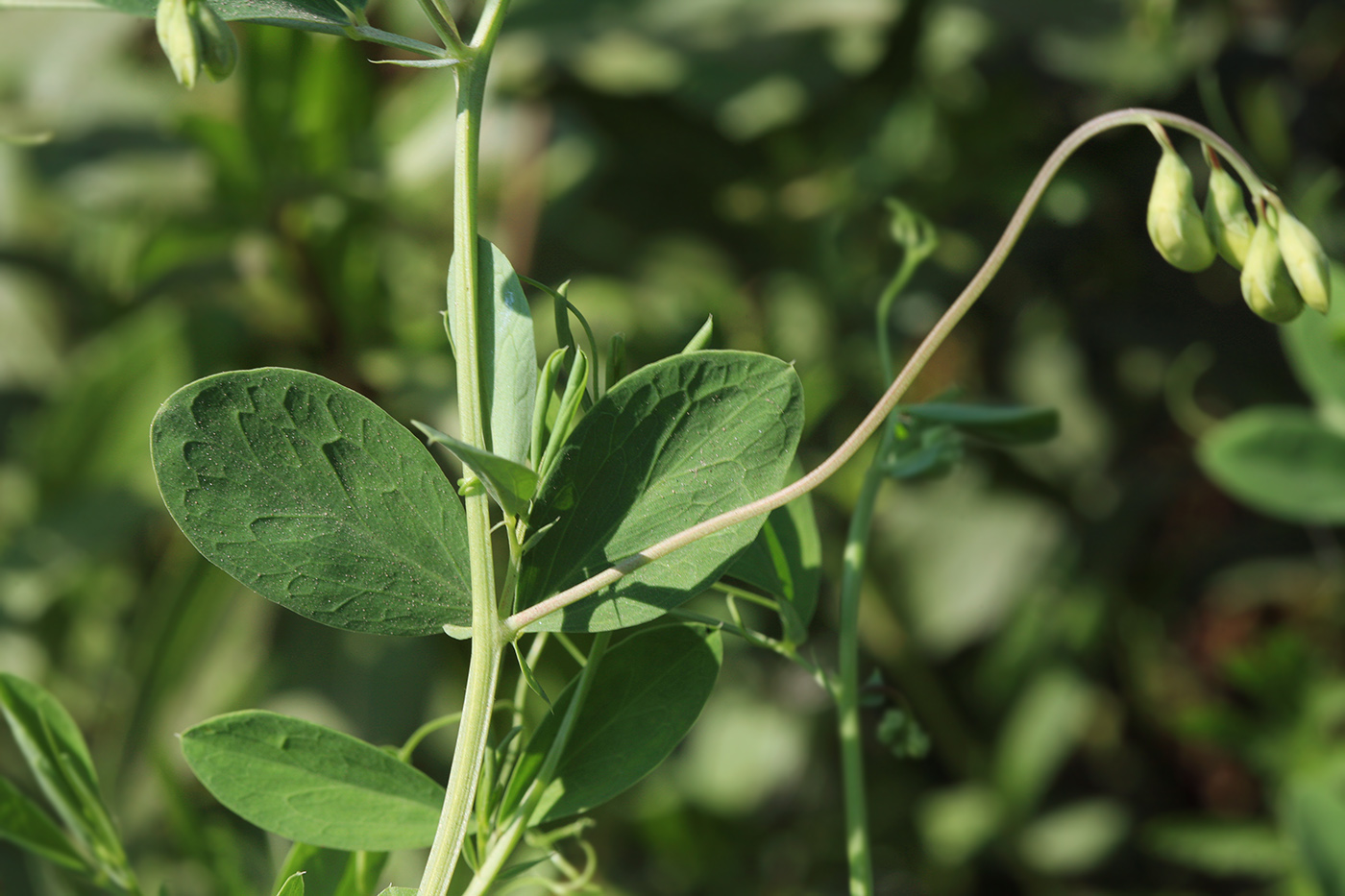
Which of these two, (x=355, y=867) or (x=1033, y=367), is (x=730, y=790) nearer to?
(x=1033, y=367)

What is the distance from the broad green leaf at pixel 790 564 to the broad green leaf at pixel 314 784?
0.07 metres

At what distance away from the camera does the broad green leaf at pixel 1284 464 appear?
0.51 metres

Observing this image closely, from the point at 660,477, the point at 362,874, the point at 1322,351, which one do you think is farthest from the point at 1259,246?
the point at 1322,351

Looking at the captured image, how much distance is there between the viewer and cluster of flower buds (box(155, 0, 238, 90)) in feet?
0.55

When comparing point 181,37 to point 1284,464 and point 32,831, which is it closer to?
point 32,831

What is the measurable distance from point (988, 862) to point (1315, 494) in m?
0.46

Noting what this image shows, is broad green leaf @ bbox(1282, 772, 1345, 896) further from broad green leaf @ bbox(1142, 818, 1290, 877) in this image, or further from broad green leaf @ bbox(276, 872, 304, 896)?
broad green leaf @ bbox(276, 872, 304, 896)

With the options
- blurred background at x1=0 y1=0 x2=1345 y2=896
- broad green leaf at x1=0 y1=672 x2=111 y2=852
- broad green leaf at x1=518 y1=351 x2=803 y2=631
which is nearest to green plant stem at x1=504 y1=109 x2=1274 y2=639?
broad green leaf at x1=518 y1=351 x2=803 y2=631

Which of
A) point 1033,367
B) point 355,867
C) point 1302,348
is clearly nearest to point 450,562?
point 355,867

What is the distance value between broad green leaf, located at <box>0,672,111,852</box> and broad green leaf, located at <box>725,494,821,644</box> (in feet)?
0.50

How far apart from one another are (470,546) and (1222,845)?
72 centimetres

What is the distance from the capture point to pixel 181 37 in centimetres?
17

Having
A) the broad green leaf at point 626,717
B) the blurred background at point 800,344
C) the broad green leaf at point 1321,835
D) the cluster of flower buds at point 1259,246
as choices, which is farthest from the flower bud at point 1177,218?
the blurred background at point 800,344

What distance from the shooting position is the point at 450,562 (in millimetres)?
199
